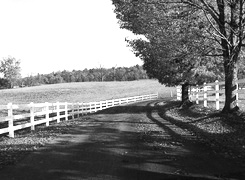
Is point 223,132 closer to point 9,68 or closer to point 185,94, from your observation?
point 185,94

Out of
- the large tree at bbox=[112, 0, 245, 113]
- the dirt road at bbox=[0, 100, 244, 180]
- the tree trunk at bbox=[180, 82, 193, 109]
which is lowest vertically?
the dirt road at bbox=[0, 100, 244, 180]

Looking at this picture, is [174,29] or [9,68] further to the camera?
[9,68]

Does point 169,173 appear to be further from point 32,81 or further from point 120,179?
point 32,81

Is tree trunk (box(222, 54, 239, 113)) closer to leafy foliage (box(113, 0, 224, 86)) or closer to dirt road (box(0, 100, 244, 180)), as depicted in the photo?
leafy foliage (box(113, 0, 224, 86))

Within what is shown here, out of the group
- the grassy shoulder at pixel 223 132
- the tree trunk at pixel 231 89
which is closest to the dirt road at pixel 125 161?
the grassy shoulder at pixel 223 132

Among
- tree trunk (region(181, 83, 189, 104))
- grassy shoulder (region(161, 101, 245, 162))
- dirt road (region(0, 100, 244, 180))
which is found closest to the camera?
dirt road (region(0, 100, 244, 180))

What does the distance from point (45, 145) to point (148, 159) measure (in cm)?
387

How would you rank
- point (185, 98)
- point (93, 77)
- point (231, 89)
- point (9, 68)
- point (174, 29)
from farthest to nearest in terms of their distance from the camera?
point (93, 77) → point (9, 68) → point (185, 98) → point (174, 29) → point (231, 89)

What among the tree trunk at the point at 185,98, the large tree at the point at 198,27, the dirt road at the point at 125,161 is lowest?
the dirt road at the point at 125,161

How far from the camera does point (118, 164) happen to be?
7.08 m

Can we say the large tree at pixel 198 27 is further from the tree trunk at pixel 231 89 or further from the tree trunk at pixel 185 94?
the tree trunk at pixel 185 94

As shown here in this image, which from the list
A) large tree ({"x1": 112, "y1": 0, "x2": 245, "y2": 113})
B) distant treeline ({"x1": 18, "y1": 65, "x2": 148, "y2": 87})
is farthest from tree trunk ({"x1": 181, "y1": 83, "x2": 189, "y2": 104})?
distant treeline ({"x1": 18, "y1": 65, "x2": 148, "y2": 87})

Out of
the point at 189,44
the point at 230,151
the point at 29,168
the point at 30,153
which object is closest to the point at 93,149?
the point at 30,153

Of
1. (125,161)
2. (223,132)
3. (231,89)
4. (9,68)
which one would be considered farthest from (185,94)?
(9,68)
